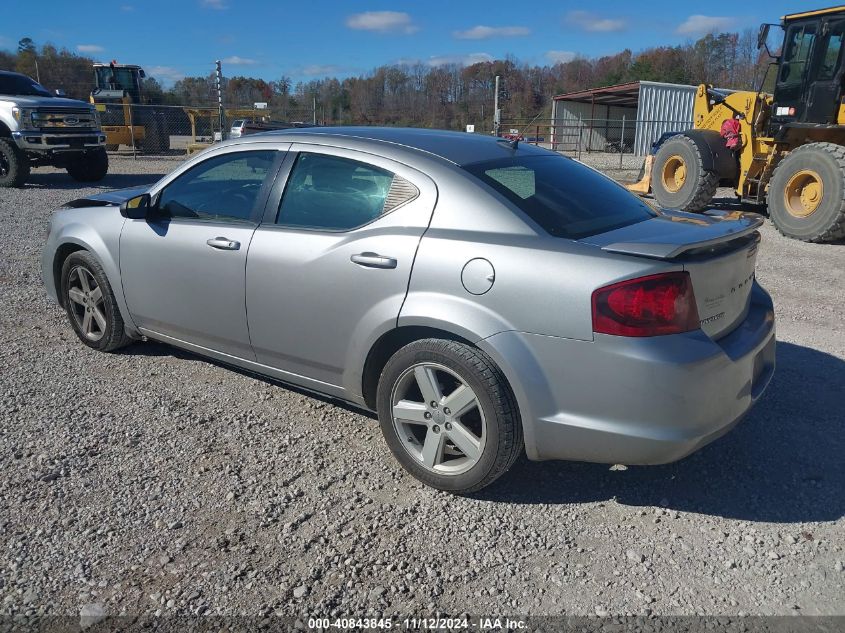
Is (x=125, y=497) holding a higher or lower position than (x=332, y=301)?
lower

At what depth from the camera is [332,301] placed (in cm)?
334

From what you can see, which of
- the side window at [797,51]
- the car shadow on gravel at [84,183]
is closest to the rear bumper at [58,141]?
the car shadow on gravel at [84,183]

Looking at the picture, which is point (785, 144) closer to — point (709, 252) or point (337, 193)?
point (709, 252)

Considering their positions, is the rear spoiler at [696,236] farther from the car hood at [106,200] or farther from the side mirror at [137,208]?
the car hood at [106,200]

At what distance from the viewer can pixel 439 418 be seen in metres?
3.10

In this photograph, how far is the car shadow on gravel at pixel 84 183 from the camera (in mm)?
15414

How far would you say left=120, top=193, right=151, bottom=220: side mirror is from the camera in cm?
421

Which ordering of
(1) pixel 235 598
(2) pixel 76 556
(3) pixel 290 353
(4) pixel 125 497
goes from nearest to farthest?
1. (1) pixel 235 598
2. (2) pixel 76 556
3. (4) pixel 125 497
4. (3) pixel 290 353

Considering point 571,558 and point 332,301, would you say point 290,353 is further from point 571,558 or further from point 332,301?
point 571,558

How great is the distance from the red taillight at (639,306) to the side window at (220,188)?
6.97 feet

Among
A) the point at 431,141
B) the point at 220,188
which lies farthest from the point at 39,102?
the point at 431,141

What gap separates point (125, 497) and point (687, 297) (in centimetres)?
265

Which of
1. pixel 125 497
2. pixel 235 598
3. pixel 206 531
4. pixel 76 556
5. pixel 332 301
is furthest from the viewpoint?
pixel 332 301

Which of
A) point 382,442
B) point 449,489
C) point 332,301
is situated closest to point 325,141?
point 332,301
